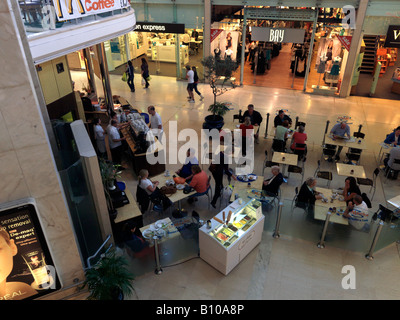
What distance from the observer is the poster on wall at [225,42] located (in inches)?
653

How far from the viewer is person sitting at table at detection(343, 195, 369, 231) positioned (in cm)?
700

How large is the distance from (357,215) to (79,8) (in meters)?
7.58

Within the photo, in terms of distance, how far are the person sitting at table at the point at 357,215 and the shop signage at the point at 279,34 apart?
33.9ft

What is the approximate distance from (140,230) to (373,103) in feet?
41.9

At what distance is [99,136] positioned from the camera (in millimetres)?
10039

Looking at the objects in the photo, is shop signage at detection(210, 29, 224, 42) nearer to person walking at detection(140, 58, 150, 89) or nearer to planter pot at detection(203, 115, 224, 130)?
person walking at detection(140, 58, 150, 89)

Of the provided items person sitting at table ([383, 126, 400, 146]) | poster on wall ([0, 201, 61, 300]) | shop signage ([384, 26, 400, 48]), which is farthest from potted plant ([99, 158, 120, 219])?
shop signage ([384, 26, 400, 48])

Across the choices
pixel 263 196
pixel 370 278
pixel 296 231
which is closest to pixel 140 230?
pixel 263 196

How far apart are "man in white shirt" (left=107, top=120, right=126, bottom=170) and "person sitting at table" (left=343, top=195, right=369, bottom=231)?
6492mm

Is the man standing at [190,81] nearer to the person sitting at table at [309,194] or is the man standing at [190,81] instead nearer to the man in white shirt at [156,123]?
the man in white shirt at [156,123]

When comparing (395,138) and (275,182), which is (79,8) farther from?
(395,138)

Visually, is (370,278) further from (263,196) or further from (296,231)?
(263,196)

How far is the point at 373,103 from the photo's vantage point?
1514 cm

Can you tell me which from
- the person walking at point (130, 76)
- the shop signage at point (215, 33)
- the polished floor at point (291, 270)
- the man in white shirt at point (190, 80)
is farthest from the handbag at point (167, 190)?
the shop signage at point (215, 33)
